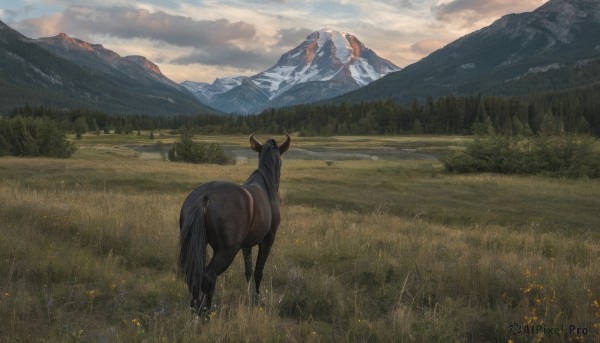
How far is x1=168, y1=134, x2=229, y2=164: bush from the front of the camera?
50.2m

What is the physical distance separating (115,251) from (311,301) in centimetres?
480

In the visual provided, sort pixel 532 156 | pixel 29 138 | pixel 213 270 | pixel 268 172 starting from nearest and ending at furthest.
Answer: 1. pixel 213 270
2. pixel 268 172
3. pixel 532 156
4. pixel 29 138

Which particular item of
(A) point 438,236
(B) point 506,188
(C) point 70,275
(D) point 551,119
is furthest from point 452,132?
(C) point 70,275

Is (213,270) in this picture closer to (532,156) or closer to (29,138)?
(532,156)

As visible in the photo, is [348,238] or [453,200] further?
[453,200]

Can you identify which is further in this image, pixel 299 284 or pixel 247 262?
pixel 299 284

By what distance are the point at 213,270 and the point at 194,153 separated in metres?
46.5

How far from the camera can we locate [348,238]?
1162cm

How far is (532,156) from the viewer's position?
3875 centimetres

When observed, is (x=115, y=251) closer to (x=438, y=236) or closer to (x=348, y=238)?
(x=348, y=238)

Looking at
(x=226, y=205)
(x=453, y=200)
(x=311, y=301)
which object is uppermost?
(x=226, y=205)

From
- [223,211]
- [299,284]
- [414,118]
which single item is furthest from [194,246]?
[414,118]

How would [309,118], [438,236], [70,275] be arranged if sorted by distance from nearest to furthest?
[70,275] → [438,236] → [309,118]

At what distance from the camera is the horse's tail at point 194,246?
210 inches
